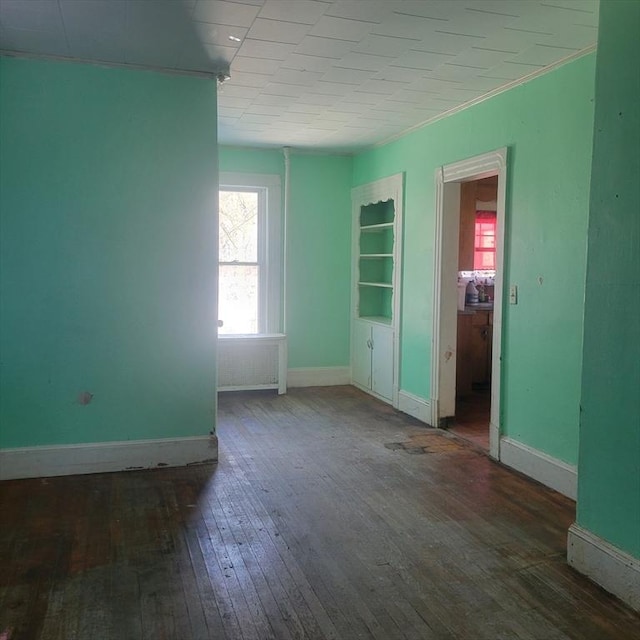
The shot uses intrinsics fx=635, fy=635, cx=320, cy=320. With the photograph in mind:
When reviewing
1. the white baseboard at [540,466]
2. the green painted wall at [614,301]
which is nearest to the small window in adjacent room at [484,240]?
the white baseboard at [540,466]

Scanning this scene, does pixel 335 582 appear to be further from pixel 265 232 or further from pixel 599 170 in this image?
pixel 265 232

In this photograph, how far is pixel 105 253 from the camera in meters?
3.97

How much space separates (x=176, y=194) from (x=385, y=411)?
9.24ft

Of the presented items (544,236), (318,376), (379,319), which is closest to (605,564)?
(544,236)

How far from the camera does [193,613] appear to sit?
2.44 metres

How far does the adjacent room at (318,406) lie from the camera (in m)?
2.56

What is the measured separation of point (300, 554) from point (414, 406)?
2.78 m

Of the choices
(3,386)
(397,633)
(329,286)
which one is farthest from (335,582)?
(329,286)

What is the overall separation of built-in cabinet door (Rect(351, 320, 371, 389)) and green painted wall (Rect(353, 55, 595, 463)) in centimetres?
232

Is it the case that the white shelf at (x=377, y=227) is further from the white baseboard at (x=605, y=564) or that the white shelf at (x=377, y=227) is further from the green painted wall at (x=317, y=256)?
the white baseboard at (x=605, y=564)

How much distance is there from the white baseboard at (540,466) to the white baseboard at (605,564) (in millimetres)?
692

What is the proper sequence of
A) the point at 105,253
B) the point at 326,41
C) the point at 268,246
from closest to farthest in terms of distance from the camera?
the point at 326,41
the point at 105,253
the point at 268,246

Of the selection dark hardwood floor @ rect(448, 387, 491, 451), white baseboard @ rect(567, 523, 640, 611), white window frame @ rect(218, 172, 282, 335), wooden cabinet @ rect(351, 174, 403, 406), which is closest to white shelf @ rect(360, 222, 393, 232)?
wooden cabinet @ rect(351, 174, 403, 406)

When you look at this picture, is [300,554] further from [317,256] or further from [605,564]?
A: [317,256]
